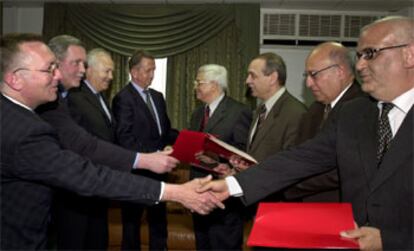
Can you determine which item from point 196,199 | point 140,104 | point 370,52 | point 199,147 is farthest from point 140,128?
point 370,52

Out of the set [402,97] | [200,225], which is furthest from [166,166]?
[402,97]

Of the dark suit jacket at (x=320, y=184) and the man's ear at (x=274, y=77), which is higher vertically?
the man's ear at (x=274, y=77)

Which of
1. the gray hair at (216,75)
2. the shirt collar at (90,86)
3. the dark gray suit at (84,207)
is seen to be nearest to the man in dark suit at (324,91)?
the gray hair at (216,75)

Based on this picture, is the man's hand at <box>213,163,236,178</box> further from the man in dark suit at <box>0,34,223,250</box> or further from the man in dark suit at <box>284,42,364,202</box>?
the man in dark suit at <box>0,34,223,250</box>

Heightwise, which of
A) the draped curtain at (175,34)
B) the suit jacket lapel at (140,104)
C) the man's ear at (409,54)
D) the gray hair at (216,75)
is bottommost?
the suit jacket lapel at (140,104)

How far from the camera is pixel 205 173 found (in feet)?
11.5

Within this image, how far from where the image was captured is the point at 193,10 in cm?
591

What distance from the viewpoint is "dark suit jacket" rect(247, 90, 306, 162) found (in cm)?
280

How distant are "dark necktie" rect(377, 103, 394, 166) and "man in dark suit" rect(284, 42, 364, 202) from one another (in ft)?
1.85

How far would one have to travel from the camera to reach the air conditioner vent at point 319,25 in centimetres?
614

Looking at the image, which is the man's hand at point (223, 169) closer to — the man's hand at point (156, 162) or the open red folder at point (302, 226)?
the man's hand at point (156, 162)

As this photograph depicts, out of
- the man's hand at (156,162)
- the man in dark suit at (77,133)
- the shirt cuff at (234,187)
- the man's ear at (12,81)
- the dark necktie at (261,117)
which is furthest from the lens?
the dark necktie at (261,117)

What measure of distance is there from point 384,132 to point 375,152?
90mm

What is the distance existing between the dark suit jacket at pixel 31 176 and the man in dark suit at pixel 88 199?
955 millimetres
